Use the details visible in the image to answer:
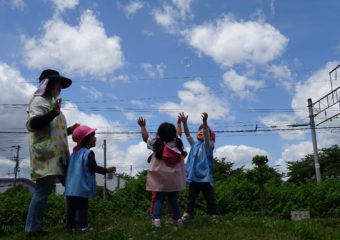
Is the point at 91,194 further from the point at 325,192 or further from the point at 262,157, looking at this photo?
the point at 325,192

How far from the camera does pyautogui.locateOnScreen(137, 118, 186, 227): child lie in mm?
4945

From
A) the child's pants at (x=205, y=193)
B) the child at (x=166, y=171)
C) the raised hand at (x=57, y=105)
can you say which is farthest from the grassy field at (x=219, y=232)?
the raised hand at (x=57, y=105)

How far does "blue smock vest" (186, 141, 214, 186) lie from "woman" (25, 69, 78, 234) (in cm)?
217

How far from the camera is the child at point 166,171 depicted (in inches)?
195

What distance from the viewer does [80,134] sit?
5.17 meters

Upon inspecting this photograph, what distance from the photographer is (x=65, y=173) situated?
494 centimetres

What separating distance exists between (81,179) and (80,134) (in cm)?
71

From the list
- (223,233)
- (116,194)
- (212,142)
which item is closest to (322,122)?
(116,194)

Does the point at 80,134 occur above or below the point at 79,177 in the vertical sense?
above

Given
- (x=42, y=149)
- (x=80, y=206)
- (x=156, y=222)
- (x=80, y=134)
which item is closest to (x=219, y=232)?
(x=156, y=222)

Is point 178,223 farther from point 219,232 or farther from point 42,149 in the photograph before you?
point 42,149

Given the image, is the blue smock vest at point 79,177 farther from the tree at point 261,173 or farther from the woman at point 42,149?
the tree at point 261,173

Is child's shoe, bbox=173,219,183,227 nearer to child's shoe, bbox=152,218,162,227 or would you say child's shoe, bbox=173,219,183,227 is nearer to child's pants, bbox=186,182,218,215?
child's shoe, bbox=152,218,162,227

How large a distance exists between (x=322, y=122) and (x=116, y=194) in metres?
16.5
